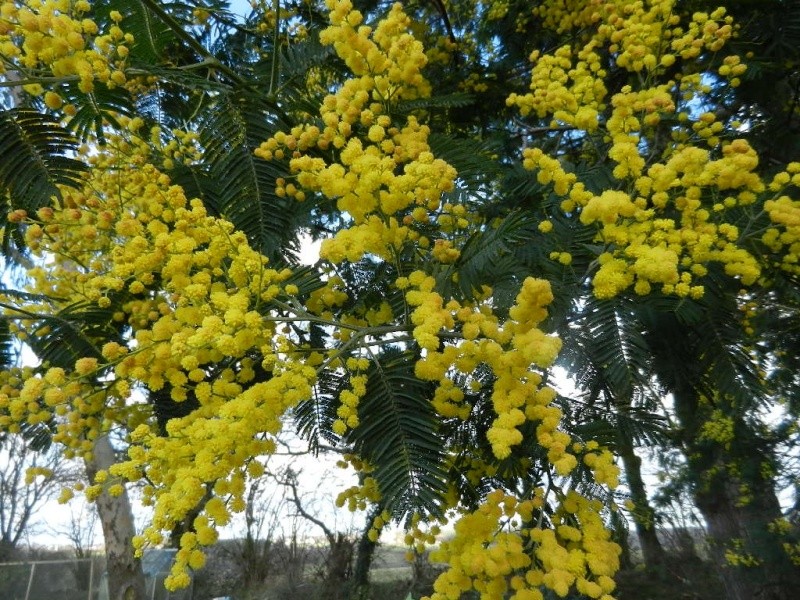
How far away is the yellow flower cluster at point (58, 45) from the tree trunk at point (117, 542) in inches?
122

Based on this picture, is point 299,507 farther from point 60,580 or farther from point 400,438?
point 400,438

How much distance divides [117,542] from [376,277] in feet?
11.3

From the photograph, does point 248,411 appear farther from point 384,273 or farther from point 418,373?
point 384,273

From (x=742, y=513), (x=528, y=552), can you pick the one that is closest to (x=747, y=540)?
(x=742, y=513)

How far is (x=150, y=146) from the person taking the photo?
1.94 m

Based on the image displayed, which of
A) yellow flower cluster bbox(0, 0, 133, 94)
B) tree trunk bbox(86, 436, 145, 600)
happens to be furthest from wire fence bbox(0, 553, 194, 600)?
yellow flower cluster bbox(0, 0, 133, 94)

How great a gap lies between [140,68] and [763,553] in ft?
17.7

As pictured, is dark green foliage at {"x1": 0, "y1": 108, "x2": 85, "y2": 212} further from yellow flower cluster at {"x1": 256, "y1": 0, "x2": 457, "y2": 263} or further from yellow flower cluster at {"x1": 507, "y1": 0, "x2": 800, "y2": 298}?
yellow flower cluster at {"x1": 507, "y1": 0, "x2": 800, "y2": 298}

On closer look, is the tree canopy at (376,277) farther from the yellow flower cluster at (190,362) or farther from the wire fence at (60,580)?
the wire fence at (60,580)

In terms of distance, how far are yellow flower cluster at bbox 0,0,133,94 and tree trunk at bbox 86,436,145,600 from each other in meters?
3.10

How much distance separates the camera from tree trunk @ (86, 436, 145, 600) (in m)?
3.90

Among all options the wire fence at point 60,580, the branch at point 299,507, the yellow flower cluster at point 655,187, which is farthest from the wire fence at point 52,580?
the yellow flower cluster at point 655,187

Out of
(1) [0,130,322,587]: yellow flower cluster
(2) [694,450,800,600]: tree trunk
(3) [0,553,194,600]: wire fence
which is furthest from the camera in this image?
(3) [0,553,194,600]: wire fence

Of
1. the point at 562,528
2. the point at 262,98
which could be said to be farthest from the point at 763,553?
the point at 262,98
